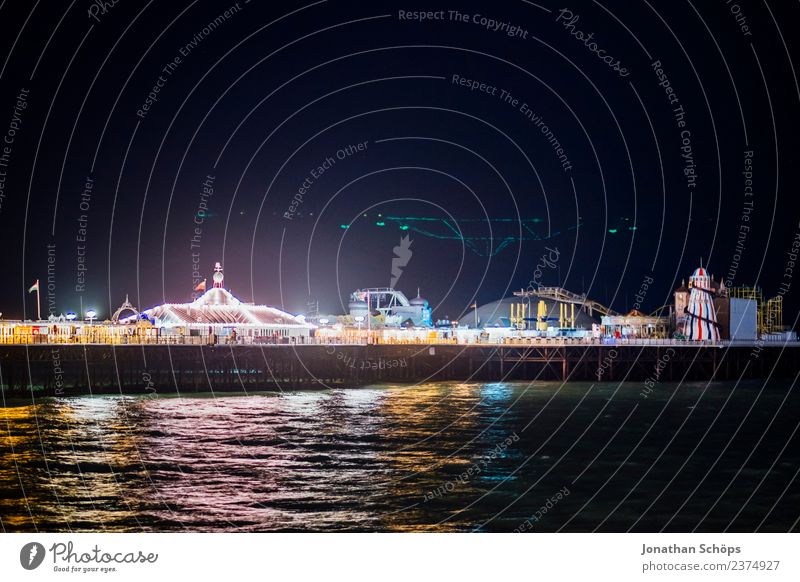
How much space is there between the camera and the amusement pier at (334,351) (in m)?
78.0

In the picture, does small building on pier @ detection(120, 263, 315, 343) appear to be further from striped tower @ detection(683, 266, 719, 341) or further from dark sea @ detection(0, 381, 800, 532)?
striped tower @ detection(683, 266, 719, 341)

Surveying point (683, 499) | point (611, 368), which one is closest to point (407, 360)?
point (611, 368)

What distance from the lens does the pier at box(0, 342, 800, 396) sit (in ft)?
249

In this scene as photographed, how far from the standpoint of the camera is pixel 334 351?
8975cm

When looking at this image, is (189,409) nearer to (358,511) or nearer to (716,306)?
(358,511)

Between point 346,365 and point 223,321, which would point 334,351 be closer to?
point 346,365

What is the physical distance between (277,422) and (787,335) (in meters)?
84.4
